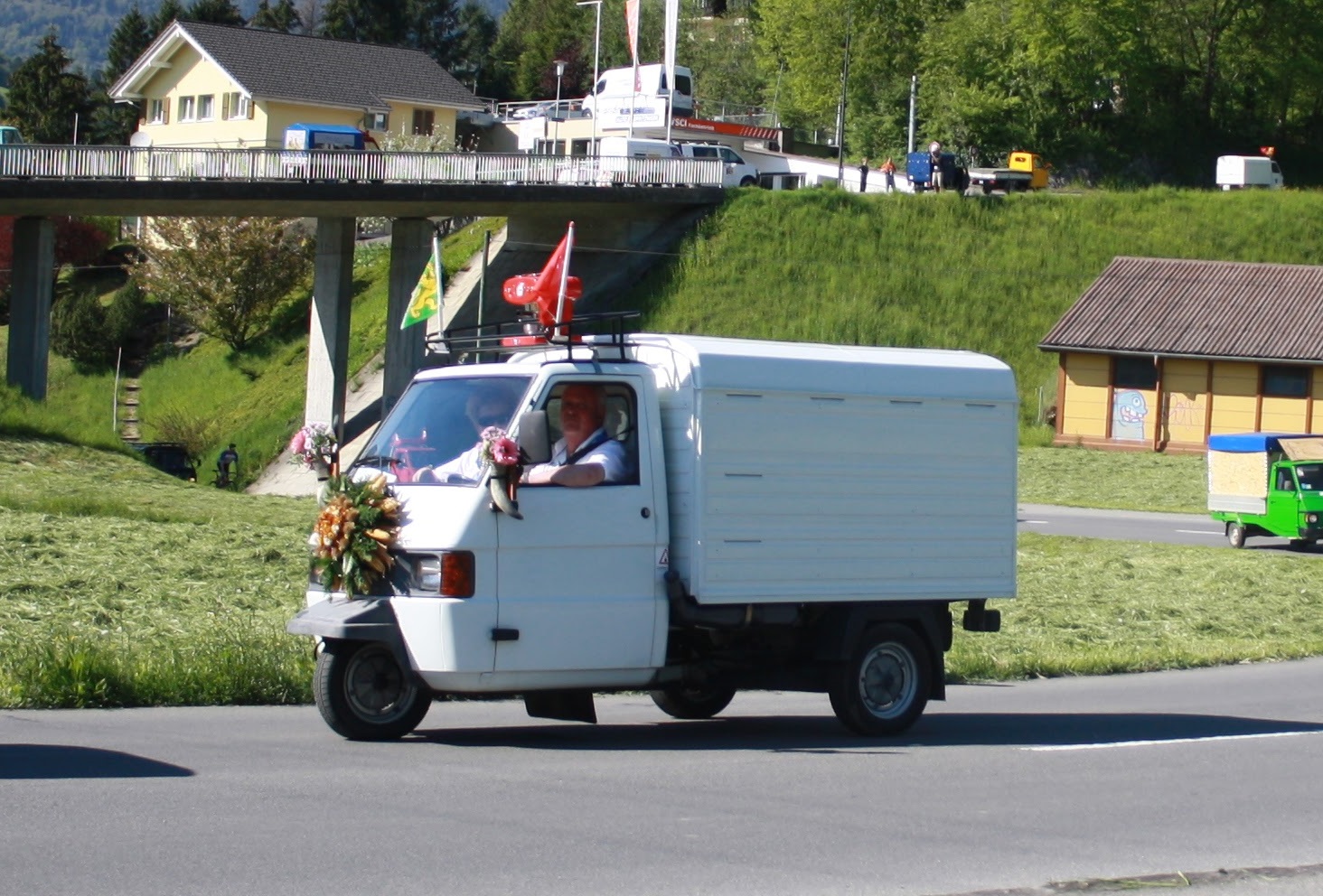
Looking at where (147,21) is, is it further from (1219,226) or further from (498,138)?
(1219,226)

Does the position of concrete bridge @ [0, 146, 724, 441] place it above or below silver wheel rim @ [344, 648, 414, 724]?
above

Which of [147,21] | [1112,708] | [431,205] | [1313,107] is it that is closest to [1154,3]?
[1313,107]

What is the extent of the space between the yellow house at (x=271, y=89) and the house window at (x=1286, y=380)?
44.4 m

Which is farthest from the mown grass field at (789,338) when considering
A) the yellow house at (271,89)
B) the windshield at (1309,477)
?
the yellow house at (271,89)

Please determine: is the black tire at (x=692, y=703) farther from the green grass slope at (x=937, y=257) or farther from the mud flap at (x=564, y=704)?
the green grass slope at (x=937, y=257)

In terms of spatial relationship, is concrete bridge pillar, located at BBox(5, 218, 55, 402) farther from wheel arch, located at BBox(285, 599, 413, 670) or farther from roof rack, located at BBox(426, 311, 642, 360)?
wheel arch, located at BBox(285, 599, 413, 670)

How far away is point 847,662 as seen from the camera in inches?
455

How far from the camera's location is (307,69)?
85.8m

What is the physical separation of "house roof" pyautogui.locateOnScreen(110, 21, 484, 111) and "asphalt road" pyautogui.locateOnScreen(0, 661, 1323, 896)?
75.1m

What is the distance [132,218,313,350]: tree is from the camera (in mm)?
67688

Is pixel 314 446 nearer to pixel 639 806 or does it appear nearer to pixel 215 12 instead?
pixel 639 806

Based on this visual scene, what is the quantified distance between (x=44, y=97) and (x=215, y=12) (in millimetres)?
16926

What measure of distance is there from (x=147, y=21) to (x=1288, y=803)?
120 m

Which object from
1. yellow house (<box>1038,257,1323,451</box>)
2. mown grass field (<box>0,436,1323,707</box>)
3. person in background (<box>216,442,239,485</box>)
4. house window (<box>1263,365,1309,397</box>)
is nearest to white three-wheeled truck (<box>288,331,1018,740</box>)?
mown grass field (<box>0,436,1323,707</box>)
